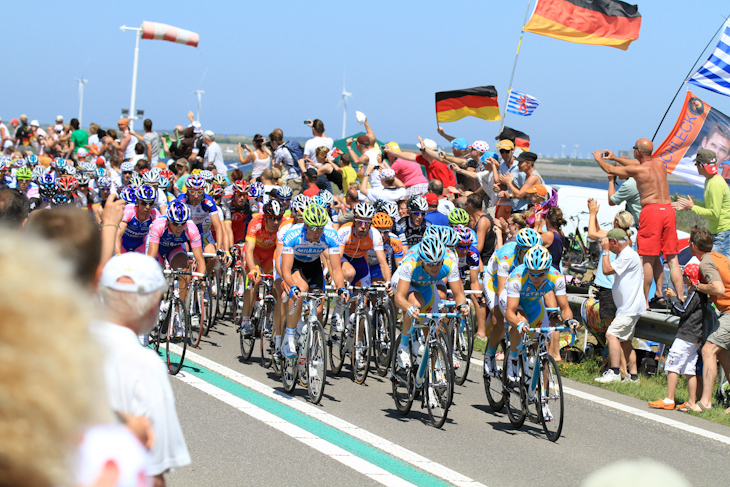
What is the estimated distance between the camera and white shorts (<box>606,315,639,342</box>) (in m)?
10.0

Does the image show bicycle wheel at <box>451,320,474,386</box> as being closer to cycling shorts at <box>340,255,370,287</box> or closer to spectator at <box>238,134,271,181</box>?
cycling shorts at <box>340,255,370,287</box>

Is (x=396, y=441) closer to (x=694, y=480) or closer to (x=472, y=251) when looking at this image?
(x=694, y=480)

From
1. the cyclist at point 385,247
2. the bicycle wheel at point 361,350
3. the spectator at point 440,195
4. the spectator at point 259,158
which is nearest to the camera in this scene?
the bicycle wheel at point 361,350

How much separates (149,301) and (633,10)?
14479 mm

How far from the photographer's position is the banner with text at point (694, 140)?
502 inches

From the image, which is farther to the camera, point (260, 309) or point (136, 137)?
point (136, 137)

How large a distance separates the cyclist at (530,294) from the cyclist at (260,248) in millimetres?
2670

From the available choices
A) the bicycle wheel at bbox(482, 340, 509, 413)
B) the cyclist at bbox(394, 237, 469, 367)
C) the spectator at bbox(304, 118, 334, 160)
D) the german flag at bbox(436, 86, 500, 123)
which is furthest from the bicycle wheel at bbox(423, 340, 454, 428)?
the german flag at bbox(436, 86, 500, 123)

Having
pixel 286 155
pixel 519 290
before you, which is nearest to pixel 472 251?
pixel 519 290

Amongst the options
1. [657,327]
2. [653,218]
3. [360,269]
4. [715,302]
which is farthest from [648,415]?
[360,269]

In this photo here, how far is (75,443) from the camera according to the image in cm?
151

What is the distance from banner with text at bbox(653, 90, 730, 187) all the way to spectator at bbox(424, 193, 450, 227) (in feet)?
11.7

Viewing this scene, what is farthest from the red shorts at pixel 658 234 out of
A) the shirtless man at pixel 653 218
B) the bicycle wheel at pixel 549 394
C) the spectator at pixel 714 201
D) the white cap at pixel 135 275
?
the white cap at pixel 135 275

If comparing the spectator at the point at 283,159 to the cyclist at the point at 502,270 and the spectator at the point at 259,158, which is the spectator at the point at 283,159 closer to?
the spectator at the point at 259,158
